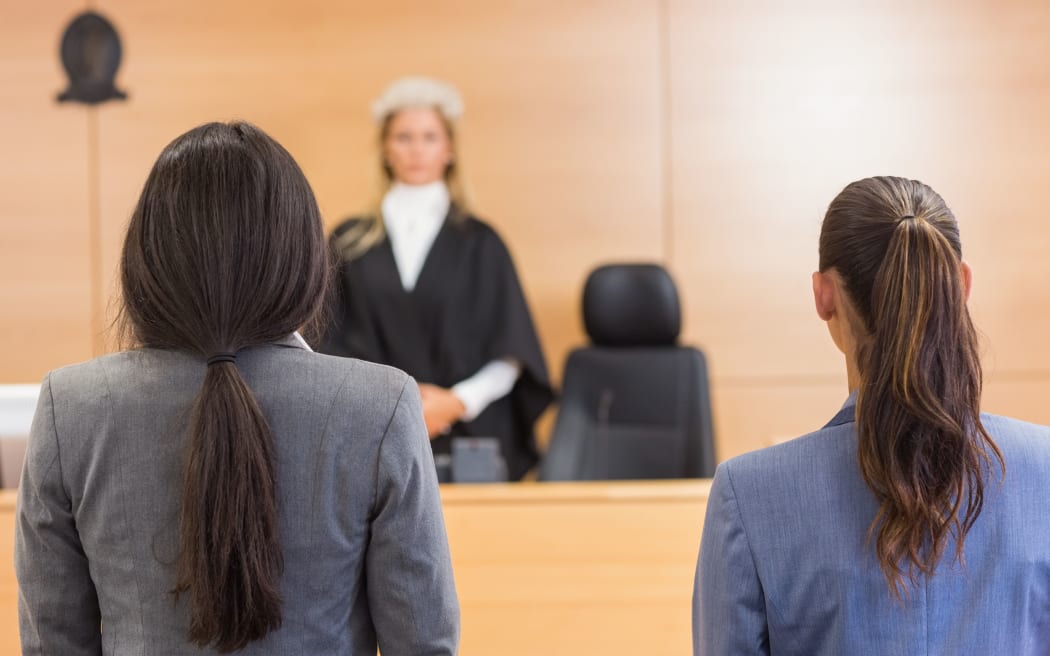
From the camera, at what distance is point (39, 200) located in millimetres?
3971

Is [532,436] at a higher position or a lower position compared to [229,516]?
lower

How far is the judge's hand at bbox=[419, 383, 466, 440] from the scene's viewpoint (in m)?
3.04

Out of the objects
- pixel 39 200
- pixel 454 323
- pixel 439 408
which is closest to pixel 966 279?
pixel 439 408

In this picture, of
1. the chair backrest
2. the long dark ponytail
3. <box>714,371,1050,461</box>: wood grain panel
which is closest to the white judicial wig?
<box>714,371,1050,461</box>: wood grain panel

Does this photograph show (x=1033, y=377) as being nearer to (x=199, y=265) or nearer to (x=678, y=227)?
(x=678, y=227)

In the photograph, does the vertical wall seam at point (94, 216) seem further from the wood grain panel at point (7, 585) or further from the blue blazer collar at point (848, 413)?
the blue blazer collar at point (848, 413)

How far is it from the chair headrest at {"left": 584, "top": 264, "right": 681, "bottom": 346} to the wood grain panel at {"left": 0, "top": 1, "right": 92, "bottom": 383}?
2.05m

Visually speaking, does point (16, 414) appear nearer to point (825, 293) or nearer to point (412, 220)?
point (825, 293)

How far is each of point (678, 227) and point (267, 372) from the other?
3.05m

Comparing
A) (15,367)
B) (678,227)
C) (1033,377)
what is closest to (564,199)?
(678,227)

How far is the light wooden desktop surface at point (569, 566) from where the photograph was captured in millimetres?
1655

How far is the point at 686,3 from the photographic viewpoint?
12.7 feet

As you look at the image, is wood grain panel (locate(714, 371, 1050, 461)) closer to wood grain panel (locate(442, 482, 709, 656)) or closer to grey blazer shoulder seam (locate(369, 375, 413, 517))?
wood grain panel (locate(442, 482, 709, 656))

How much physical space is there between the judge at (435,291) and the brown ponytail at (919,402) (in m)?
2.30
